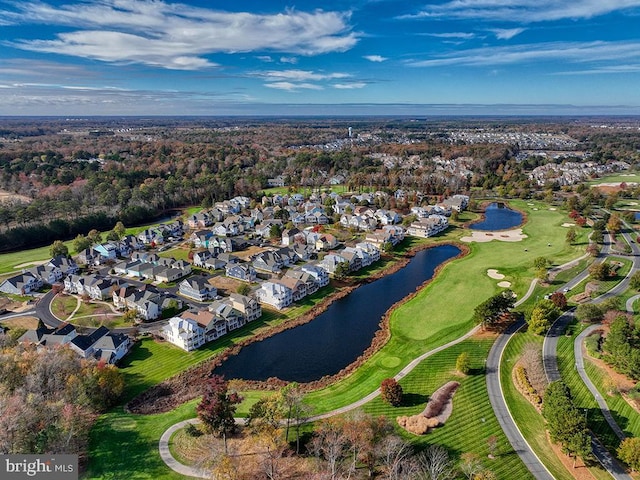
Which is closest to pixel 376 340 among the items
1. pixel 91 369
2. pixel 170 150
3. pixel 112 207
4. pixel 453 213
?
pixel 91 369

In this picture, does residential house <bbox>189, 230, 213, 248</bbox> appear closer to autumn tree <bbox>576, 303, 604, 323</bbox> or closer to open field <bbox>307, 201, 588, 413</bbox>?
open field <bbox>307, 201, 588, 413</bbox>

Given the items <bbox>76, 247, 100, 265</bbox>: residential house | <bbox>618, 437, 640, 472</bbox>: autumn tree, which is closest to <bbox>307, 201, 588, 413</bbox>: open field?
<bbox>618, 437, 640, 472</bbox>: autumn tree

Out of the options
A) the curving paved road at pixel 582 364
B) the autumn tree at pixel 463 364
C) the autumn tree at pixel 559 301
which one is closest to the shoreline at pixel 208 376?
the autumn tree at pixel 463 364

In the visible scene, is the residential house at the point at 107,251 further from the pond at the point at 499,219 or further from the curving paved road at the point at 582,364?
the pond at the point at 499,219

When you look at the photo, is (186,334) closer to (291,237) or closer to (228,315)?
(228,315)

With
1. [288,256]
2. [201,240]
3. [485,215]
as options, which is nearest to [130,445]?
[288,256]
